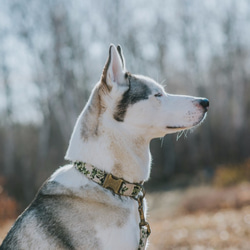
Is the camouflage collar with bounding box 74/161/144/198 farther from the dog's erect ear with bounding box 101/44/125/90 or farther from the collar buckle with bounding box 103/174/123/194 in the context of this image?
the dog's erect ear with bounding box 101/44/125/90

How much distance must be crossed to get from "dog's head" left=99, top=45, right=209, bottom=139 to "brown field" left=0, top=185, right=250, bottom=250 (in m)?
4.25

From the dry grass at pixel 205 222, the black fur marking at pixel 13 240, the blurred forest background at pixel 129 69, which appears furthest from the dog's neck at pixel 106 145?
the blurred forest background at pixel 129 69

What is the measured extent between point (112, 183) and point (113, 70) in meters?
0.86

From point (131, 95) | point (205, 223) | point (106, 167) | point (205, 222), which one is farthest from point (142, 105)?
point (205, 222)

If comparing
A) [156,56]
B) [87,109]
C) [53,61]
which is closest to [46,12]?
[53,61]

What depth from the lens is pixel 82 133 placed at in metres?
2.84

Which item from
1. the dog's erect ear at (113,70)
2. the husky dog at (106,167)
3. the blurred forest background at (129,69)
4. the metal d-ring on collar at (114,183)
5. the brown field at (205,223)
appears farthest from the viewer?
the blurred forest background at (129,69)

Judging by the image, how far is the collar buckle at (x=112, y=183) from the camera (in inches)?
107

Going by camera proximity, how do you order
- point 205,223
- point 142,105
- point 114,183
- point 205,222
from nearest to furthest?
point 114,183, point 142,105, point 205,223, point 205,222

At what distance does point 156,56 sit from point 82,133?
62.8 ft

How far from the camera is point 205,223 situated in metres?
9.00

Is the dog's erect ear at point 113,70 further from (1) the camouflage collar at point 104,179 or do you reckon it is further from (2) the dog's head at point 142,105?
(1) the camouflage collar at point 104,179

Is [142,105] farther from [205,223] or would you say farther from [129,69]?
[129,69]

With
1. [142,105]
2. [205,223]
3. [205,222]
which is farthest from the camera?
[205,222]
